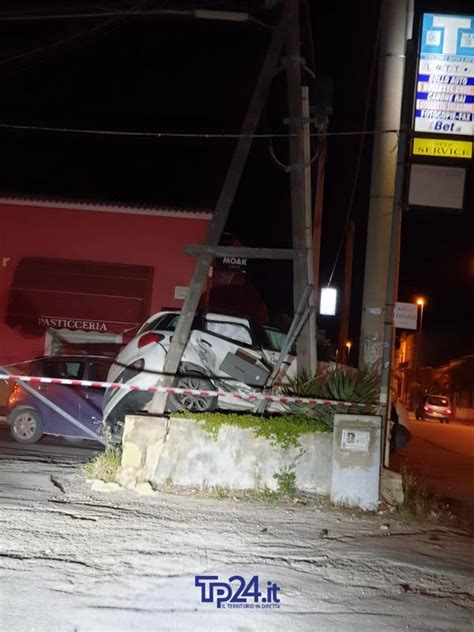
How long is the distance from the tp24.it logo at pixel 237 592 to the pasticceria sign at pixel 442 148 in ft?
19.7

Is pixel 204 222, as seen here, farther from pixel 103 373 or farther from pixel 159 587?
pixel 159 587

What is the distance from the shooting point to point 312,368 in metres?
9.39

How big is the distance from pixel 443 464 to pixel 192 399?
6.06 m

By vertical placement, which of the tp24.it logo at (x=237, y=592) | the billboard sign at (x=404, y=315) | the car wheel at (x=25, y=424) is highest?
the billboard sign at (x=404, y=315)

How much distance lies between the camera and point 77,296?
56.8 ft

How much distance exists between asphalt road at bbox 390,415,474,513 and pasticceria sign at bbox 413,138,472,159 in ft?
14.0

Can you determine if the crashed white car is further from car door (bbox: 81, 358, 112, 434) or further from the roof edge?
the roof edge

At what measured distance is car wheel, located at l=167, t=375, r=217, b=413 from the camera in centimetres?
920

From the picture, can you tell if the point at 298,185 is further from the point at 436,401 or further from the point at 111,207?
the point at 436,401

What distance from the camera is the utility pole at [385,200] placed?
883cm

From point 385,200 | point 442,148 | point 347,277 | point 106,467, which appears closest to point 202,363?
point 106,467

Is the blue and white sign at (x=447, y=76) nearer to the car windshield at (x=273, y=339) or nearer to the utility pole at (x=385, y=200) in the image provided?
the utility pole at (x=385, y=200)

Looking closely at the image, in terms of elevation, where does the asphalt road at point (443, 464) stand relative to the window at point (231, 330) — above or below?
below

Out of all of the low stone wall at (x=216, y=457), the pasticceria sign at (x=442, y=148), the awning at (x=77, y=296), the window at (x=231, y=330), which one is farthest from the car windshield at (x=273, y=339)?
the awning at (x=77, y=296)
